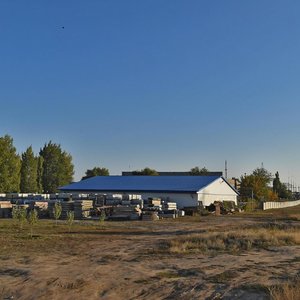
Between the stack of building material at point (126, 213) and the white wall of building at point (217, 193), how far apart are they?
16.7 metres

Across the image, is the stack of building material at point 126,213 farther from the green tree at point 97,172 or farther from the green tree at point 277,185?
the green tree at point 277,185

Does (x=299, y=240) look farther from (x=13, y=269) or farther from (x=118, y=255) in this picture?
(x=13, y=269)

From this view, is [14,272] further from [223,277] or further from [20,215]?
[20,215]

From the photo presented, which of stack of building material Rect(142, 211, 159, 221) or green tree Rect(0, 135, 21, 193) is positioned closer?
stack of building material Rect(142, 211, 159, 221)

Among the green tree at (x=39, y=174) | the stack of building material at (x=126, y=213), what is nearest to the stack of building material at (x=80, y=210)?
the stack of building material at (x=126, y=213)

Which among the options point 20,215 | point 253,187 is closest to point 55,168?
point 253,187

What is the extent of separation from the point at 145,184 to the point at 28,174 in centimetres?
3660

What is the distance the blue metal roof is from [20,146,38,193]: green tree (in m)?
25.3

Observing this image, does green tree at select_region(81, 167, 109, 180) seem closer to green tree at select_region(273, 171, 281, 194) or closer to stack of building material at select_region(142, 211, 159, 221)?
green tree at select_region(273, 171, 281, 194)

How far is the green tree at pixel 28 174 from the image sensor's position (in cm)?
9075

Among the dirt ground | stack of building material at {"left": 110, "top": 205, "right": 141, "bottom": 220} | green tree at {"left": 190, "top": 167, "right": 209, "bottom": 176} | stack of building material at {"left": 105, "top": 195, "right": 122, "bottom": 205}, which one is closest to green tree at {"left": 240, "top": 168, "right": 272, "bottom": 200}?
green tree at {"left": 190, "top": 167, "right": 209, "bottom": 176}

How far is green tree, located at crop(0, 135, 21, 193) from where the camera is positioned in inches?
3012

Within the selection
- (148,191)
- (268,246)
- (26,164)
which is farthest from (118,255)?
(26,164)

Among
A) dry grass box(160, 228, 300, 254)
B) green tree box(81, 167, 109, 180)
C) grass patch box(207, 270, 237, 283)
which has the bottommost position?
grass patch box(207, 270, 237, 283)
